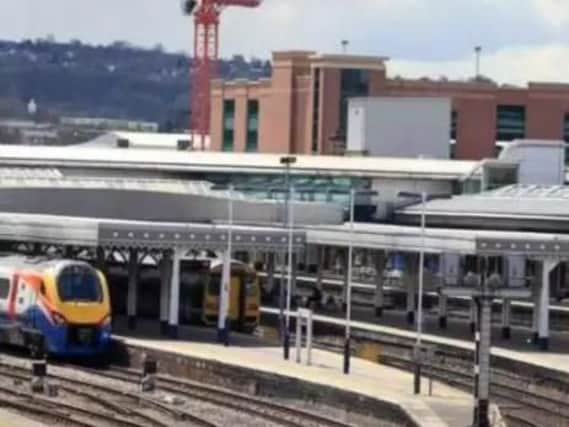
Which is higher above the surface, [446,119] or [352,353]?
[446,119]

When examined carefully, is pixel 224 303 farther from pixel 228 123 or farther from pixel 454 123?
pixel 228 123

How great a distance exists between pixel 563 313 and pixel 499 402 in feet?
49.5

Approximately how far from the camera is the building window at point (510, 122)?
102188 mm

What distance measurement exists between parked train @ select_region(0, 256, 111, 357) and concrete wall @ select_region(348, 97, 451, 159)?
4493 cm

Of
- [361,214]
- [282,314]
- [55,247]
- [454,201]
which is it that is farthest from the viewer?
[361,214]

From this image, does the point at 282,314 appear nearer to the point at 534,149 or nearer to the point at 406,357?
the point at 406,357

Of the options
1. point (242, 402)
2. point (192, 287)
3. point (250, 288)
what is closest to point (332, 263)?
point (192, 287)

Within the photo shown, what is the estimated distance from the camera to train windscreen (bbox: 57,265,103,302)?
4178 cm

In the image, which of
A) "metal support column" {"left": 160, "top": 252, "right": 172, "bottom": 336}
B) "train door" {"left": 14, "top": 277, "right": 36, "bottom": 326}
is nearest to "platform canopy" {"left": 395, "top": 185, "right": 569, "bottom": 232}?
"metal support column" {"left": 160, "top": 252, "right": 172, "bottom": 336}

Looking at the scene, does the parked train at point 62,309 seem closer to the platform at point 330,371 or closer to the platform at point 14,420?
the platform at point 330,371

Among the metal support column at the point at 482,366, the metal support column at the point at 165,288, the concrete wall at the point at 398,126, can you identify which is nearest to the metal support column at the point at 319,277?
the metal support column at the point at 165,288

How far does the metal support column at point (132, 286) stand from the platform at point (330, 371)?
37cm

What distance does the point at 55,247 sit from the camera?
53.1m

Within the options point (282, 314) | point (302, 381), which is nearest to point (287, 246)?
point (282, 314)
